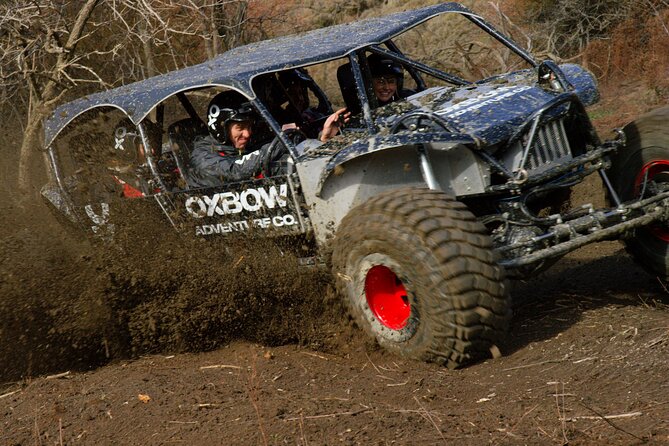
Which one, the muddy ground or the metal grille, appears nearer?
the muddy ground

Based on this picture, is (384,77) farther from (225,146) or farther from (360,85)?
(225,146)

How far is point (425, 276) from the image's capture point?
457cm

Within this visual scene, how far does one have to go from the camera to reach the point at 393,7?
18.8 m

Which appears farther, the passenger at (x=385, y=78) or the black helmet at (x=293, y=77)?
the black helmet at (x=293, y=77)

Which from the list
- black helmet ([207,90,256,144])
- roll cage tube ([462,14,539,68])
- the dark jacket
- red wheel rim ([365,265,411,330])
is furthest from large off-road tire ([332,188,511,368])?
roll cage tube ([462,14,539,68])

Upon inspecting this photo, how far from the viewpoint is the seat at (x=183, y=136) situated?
21.3ft

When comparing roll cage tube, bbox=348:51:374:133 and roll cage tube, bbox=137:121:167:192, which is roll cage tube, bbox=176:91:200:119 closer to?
roll cage tube, bbox=137:121:167:192

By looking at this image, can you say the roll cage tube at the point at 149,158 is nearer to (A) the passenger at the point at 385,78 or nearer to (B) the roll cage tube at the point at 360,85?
(A) the passenger at the point at 385,78

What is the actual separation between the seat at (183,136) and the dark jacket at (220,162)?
0.11m

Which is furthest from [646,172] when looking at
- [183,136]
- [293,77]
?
[183,136]

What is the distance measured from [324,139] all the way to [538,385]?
7.63ft

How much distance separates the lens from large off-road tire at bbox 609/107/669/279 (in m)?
5.58

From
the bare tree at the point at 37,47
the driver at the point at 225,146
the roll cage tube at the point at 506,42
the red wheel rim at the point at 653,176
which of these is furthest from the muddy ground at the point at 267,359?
the bare tree at the point at 37,47

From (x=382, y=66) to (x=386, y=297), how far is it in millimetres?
1970
